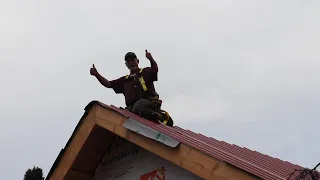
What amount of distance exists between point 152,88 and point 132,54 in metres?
0.64

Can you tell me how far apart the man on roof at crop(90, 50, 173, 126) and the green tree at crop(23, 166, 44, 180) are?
17.8 feet

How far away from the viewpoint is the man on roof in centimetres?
665

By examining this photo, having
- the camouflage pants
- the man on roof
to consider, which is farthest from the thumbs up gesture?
the camouflage pants

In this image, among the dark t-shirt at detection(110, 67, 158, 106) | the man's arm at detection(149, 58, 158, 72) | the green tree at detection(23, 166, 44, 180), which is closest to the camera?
the man's arm at detection(149, 58, 158, 72)

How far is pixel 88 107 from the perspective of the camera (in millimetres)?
6379

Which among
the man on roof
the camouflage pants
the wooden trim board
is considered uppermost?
the man on roof

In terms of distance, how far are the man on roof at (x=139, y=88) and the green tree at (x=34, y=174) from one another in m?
5.43

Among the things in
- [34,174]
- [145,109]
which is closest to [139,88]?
[145,109]

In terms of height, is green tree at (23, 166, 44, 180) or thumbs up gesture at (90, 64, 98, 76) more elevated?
thumbs up gesture at (90, 64, 98, 76)

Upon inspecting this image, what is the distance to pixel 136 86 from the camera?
698cm

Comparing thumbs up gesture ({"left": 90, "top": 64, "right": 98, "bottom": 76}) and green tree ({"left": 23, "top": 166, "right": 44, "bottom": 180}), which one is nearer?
thumbs up gesture ({"left": 90, "top": 64, "right": 98, "bottom": 76})

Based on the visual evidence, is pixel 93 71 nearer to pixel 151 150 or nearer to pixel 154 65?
pixel 154 65

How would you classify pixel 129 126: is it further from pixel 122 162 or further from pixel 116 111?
pixel 122 162

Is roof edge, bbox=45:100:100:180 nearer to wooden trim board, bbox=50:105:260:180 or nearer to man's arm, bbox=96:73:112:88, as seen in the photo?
wooden trim board, bbox=50:105:260:180
